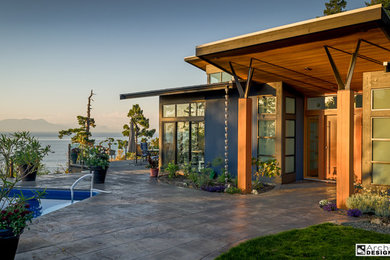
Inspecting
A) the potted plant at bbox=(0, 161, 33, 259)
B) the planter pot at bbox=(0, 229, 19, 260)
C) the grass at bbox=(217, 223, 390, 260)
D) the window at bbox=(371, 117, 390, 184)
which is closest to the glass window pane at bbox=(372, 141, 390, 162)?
the window at bbox=(371, 117, 390, 184)

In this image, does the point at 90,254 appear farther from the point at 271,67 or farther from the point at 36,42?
the point at 36,42

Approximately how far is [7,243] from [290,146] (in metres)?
8.26

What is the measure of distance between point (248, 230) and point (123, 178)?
657 cm

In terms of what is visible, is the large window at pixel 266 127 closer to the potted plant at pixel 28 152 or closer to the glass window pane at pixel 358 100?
the glass window pane at pixel 358 100

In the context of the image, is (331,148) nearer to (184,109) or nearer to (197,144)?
(197,144)

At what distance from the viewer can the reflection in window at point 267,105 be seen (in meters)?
9.21

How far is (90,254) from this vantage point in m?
3.60

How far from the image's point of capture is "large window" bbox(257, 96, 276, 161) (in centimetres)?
921

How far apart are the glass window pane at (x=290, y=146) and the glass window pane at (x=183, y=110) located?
11.6 feet

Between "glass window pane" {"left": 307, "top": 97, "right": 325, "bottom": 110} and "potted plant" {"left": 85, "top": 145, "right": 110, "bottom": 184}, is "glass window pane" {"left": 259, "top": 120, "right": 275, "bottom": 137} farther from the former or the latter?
"potted plant" {"left": 85, "top": 145, "right": 110, "bottom": 184}

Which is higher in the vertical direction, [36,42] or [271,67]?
[36,42]

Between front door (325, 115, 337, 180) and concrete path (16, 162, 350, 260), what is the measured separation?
1769mm

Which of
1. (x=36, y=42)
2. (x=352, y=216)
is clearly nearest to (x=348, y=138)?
(x=352, y=216)

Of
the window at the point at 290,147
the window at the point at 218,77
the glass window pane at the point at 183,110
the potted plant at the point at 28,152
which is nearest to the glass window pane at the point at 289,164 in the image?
the window at the point at 290,147
